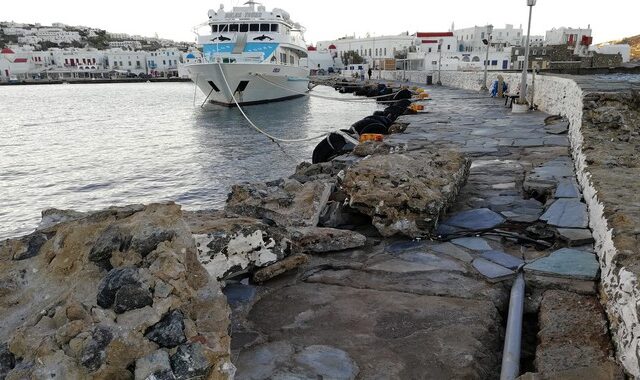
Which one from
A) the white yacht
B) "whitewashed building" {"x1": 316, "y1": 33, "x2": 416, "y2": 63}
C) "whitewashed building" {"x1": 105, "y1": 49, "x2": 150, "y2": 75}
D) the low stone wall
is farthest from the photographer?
"whitewashed building" {"x1": 105, "y1": 49, "x2": 150, "y2": 75}

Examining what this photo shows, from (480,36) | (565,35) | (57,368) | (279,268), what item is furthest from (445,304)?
(480,36)

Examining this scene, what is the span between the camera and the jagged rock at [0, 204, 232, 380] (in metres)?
1.58

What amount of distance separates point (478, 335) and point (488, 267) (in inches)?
32.4

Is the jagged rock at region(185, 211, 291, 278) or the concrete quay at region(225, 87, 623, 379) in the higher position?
the jagged rock at region(185, 211, 291, 278)

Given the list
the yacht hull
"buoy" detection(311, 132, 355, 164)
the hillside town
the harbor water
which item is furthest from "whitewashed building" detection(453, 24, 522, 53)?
"buoy" detection(311, 132, 355, 164)

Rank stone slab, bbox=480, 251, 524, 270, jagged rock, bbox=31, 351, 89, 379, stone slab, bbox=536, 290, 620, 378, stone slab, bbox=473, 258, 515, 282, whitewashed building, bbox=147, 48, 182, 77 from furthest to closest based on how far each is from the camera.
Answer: whitewashed building, bbox=147, 48, 182, 77
stone slab, bbox=480, 251, 524, 270
stone slab, bbox=473, 258, 515, 282
stone slab, bbox=536, 290, 620, 378
jagged rock, bbox=31, 351, 89, 379

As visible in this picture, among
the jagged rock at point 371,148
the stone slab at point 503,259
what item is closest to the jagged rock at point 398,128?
the jagged rock at point 371,148

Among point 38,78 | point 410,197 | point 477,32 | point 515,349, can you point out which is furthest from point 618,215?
point 38,78

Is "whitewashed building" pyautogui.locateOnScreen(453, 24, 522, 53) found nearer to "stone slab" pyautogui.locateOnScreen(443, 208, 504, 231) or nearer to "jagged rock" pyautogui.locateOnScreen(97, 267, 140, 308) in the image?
"stone slab" pyautogui.locateOnScreen(443, 208, 504, 231)

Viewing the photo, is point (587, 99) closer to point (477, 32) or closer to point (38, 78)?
point (477, 32)

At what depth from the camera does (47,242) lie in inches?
93.1

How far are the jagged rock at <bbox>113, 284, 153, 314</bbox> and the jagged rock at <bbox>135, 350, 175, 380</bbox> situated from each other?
0.73 ft

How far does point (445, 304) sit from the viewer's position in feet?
8.96

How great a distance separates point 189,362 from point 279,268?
5.05 feet
